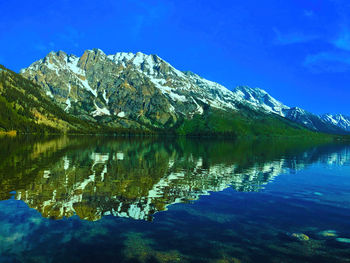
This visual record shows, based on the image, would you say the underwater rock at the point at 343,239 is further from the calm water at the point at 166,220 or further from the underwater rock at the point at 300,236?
the underwater rock at the point at 300,236

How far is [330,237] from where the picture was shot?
925 inches

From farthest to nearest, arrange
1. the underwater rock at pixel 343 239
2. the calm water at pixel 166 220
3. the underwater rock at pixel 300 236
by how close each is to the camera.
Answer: the underwater rock at pixel 300 236 → the underwater rock at pixel 343 239 → the calm water at pixel 166 220

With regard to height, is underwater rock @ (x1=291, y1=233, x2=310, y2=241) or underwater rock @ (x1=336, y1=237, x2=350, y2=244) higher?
underwater rock @ (x1=291, y1=233, x2=310, y2=241)

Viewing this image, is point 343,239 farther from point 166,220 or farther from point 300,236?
point 166,220

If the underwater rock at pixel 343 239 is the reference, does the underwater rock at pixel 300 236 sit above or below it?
above

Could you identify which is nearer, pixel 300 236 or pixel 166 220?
pixel 300 236

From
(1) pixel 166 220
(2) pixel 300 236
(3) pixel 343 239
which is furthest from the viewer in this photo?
(1) pixel 166 220

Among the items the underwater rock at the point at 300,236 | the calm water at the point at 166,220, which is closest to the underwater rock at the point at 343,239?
the calm water at the point at 166,220

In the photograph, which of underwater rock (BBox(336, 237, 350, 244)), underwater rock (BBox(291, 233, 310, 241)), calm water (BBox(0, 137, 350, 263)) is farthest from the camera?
underwater rock (BBox(291, 233, 310, 241))

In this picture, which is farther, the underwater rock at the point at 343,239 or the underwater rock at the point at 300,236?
the underwater rock at the point at 300,236

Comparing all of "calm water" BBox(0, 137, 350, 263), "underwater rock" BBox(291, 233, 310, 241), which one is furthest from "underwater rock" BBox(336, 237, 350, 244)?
"underwater rock" BBox(291, 233, 310, 241)

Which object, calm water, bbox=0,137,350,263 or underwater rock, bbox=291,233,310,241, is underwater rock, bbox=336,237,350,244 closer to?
calm water, bbox=0,137,350,263

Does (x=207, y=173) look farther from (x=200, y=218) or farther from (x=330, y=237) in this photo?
(x=330, y=237)

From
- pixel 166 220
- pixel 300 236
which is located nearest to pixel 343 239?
pixel 300 236
